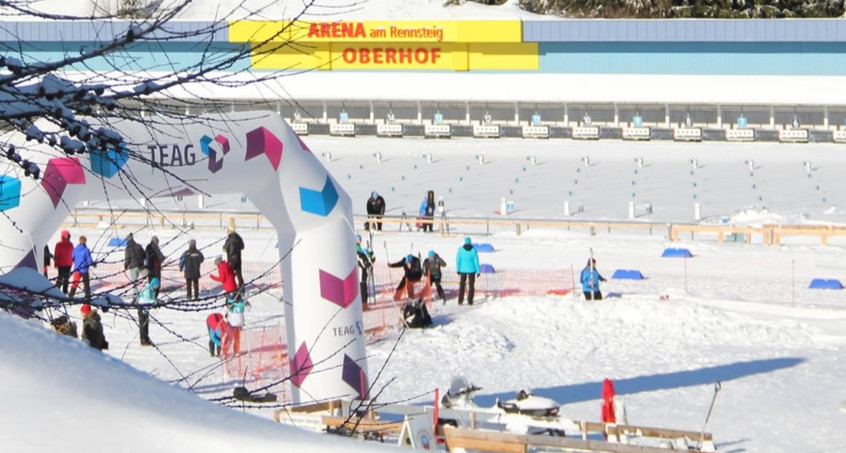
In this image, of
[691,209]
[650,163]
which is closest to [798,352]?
[691,209]

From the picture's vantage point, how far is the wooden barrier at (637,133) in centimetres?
4619

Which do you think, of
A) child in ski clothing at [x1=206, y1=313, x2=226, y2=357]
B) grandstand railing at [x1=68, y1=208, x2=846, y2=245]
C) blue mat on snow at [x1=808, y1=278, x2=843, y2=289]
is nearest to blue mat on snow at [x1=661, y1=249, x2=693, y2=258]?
grandstand railing at [x1=68, y1=208, x2=846, y2=245]

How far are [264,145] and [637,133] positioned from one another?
1341 inches

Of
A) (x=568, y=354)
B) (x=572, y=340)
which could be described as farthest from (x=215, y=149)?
(x=572, y=340)

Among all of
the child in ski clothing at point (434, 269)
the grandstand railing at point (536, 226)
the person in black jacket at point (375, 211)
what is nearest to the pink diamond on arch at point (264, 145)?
the child in ski clothing at point (434, 269)

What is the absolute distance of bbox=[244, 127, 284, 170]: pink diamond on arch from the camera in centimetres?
1304

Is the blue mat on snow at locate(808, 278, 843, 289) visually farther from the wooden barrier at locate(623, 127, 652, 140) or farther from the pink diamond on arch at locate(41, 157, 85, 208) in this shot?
the wooden barrier at locate(623, 127, 652, 140)

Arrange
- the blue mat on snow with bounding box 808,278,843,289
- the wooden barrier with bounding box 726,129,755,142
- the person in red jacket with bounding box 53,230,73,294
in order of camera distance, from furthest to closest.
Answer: the wooden barrier with bounding box 726,129,755,142 → the blue mat on snow with bounding box 808,278,843,289 → the person in red jacket with bounding box 53,230,73,294

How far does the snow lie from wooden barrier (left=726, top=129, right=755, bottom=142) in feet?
13.8

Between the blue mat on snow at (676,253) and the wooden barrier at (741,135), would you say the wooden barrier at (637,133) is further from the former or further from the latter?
the blue mat on snow at (676,253)

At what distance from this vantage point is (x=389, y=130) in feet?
157

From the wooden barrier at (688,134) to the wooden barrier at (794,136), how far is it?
2.42m

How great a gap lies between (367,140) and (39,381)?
142 feet

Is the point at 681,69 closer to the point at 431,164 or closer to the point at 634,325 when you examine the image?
the point at 431,164
